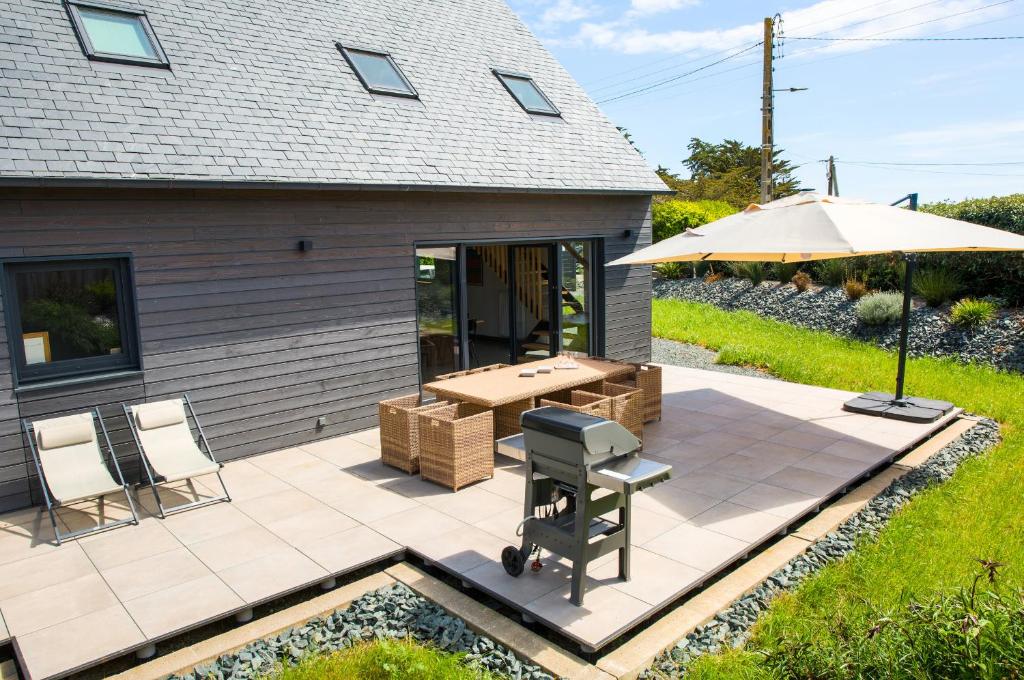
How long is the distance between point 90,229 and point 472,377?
3.77 metres

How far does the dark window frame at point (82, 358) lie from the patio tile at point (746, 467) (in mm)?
5471

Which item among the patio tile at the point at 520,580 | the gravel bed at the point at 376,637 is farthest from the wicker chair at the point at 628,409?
the gravel bed at the point at 376,637

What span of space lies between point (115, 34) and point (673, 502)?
7138 mm

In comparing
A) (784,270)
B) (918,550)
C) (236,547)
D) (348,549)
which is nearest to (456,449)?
(348,549)

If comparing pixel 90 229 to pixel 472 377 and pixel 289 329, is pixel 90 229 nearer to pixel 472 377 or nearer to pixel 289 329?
pixel 289 329

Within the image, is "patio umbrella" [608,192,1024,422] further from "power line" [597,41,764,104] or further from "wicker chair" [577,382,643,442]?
"power line" [597,41,764,104]

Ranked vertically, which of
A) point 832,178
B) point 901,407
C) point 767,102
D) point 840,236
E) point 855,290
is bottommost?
point 901,407

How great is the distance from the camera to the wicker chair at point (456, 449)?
20.1ft

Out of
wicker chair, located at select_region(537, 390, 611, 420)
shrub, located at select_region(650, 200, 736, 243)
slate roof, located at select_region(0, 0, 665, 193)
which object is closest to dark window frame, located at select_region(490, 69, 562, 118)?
slate roof, located at select_region(0, 0, 665, 193)

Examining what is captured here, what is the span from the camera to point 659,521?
5.41 metres

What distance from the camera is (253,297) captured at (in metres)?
7.12

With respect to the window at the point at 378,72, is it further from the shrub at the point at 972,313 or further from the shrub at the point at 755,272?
the shrub at the point at 755,272

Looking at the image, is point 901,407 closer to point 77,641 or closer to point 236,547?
point 236,547

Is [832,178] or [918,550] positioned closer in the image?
[918,550]
